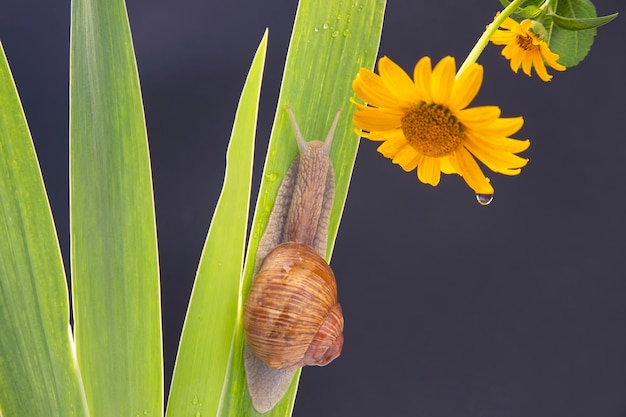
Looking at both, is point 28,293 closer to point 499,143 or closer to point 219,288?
→ point 219,288

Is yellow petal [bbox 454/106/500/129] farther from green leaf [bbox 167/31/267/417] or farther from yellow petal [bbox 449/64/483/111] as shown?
green leaf [bbox 167/31/267/417]

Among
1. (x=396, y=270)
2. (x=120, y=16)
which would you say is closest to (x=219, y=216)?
(x=120, y=16)

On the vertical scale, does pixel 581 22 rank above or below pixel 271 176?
above

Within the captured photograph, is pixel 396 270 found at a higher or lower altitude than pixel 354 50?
lower

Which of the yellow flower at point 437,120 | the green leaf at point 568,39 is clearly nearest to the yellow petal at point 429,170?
the yellow flower at point 437,120

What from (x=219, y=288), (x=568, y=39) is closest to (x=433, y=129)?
(x=568, y=39)

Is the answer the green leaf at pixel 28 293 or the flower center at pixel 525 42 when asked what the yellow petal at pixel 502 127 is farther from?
the green leaf at pixel 28 293

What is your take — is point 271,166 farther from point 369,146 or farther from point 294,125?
point 369,146
